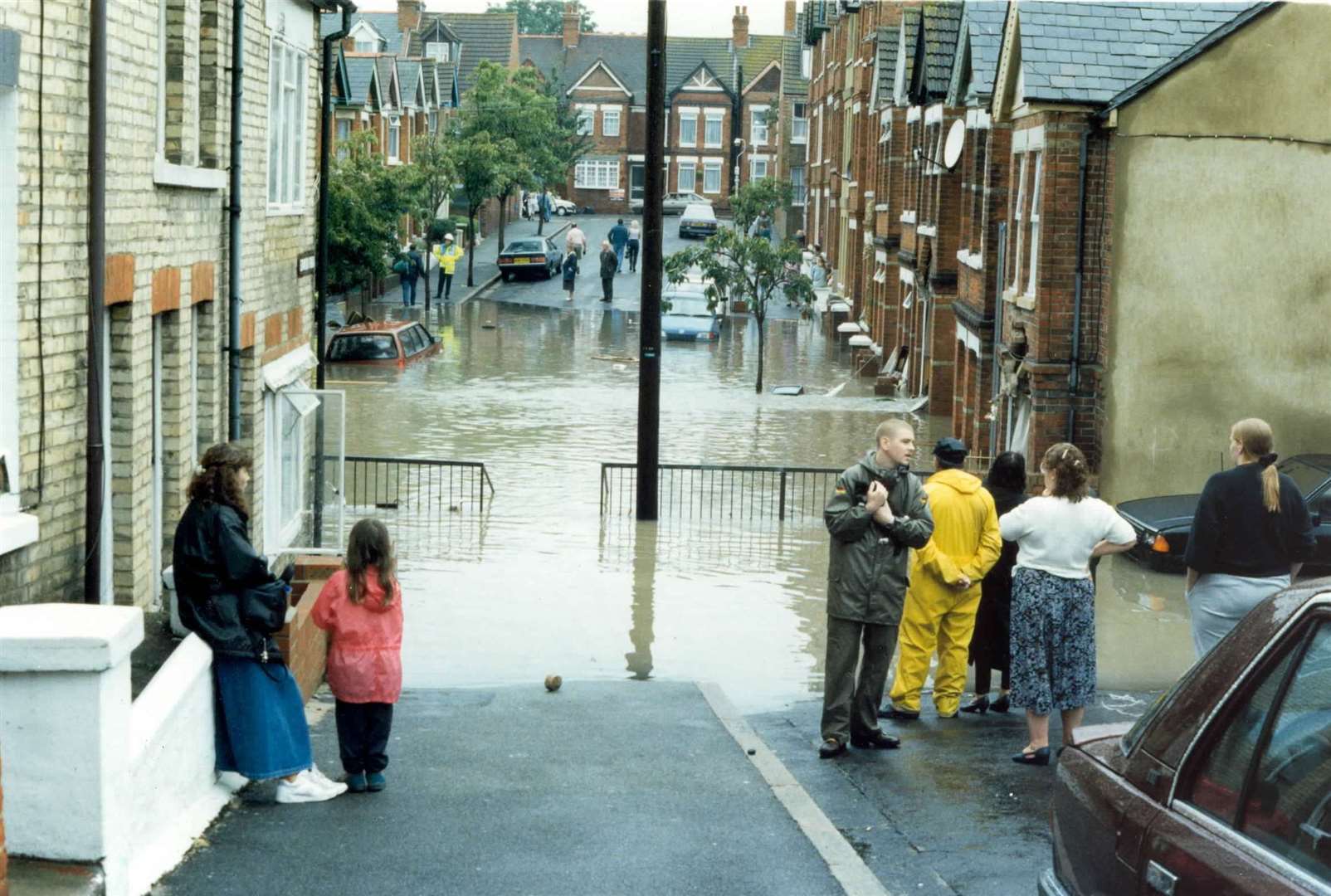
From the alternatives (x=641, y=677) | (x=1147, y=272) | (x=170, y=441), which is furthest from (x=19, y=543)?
(x=1147, y=272)

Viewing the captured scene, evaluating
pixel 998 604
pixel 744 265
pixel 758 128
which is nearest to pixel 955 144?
pixel 744 265

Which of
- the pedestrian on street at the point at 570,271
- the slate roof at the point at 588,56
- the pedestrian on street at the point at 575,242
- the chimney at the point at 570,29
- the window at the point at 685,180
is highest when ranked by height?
the chimney at the point at 570,29

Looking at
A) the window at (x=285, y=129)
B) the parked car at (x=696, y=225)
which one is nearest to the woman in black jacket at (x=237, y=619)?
the window at (x=285, y=129)

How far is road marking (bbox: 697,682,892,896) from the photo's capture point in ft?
22.4

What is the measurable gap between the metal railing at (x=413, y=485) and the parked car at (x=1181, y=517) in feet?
23.1

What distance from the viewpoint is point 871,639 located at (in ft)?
30.0

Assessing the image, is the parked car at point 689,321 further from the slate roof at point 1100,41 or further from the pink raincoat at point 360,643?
the pink raincoat at point 360,643

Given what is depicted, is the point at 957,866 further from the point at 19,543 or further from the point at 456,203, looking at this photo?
the point at 456,203

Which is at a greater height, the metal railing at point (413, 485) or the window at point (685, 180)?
the window at point (685, 180)

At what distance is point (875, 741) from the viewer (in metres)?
9.39

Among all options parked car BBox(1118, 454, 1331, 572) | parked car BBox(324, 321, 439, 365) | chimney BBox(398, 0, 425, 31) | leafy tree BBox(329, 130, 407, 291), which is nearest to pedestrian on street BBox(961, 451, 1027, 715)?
parked car BBox(1118, 454, 1331, 572)

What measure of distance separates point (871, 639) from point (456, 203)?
67085mm

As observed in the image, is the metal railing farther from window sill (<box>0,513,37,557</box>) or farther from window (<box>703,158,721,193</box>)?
window (<box>703,158,721,193</box>)

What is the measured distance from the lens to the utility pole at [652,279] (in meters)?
18.5
